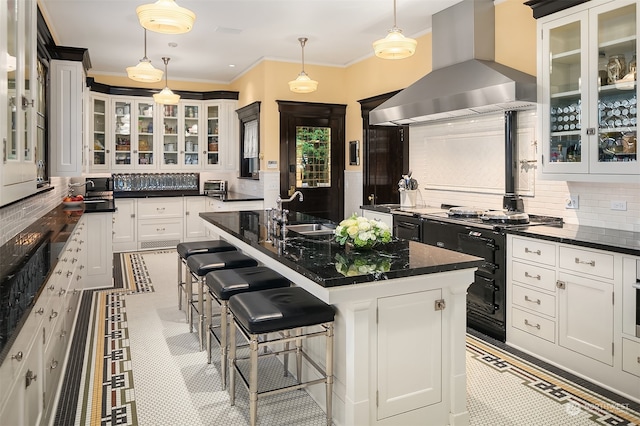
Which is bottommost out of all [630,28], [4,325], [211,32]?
[4,325]

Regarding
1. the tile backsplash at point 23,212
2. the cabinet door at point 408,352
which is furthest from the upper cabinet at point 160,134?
the cabinet door at point 408,352

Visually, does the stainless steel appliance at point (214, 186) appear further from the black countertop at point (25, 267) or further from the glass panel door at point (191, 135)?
the black countertop at point (25, 267)

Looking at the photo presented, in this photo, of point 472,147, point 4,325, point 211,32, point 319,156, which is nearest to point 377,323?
point 4,325

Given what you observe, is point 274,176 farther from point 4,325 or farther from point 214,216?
point 4,325

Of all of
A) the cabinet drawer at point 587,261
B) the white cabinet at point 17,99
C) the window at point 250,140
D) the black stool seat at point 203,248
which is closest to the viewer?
the white cabinet at point 17,99

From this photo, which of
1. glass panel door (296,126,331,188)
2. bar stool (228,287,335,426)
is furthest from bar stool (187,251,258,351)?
glass panel door (296,126,331,188)

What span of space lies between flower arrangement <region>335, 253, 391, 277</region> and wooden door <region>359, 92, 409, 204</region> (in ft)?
12.3

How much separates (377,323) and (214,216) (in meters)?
2.65

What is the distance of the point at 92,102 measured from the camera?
7871mm

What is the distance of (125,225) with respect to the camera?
800cm

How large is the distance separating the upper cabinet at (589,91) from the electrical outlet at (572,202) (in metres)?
0.35

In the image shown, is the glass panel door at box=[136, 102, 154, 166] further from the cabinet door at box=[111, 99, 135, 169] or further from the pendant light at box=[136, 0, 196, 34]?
the pendant light at box=[136, 0, 196, 34]

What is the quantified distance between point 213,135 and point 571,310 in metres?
6.88

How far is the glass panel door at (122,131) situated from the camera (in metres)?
8.16
